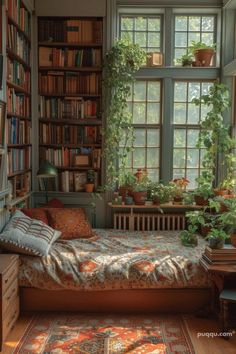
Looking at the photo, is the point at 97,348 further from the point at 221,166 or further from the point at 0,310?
the point at 221,166

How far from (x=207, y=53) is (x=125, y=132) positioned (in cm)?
153

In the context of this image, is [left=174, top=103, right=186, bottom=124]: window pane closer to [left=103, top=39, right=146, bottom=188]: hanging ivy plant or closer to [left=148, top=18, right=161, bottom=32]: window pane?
[left=103, top=39, right=146, bottom=188]: hanging ivy plant

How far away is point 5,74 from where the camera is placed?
4.44 meters

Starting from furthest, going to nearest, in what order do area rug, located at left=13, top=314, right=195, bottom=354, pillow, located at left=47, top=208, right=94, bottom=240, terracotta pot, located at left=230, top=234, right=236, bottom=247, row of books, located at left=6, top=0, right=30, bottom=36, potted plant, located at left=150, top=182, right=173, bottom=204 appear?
1. potted plant, located at left=150, top=182, right=173, bottom=204
2. pillow, located at left=47, top=208, right=94, bottom=240
3. row of books, located at left=6, top=0, right=30, bottom=36
4. terracotta pot, located at left=230, top=234, right=236, bottom=247
5. area rug, located at left=13, top=314, right=195, bottom=354

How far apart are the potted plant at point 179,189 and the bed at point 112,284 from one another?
1554 mm

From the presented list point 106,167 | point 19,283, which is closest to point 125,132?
point 106,167

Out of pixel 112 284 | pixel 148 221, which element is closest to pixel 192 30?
pixel 148 221

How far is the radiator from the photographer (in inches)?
231

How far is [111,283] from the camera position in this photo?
4082mm

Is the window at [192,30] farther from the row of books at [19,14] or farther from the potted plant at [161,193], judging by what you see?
the row of books at [19,14]

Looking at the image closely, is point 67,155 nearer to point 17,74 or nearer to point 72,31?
point 17,74

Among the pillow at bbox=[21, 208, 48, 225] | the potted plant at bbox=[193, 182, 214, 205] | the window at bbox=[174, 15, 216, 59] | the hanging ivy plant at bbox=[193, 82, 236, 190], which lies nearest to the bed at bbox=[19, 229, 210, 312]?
the pillow at bbox=[21, 208, 48, 225]

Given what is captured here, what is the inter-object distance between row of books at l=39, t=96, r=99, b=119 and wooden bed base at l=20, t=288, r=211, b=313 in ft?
8.61

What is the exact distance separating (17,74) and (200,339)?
11.4 ft
